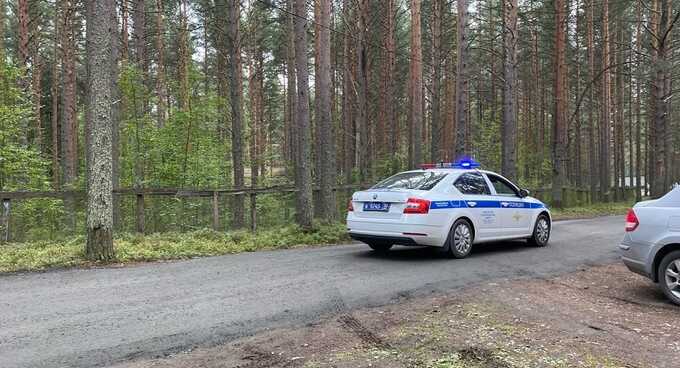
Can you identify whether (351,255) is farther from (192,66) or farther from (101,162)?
(192,66)

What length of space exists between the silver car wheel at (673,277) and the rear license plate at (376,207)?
4.05 metres

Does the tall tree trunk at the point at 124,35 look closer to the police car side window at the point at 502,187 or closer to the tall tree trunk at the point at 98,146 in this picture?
the tall tree trunk at the point at 98,146

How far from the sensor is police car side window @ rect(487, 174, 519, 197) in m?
9.79

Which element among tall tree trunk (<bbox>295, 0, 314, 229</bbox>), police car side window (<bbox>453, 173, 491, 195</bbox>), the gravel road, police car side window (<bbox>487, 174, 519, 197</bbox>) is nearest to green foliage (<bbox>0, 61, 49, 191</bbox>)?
the gravel road

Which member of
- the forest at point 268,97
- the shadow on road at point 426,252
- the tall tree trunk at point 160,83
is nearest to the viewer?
the shadow on road at point 426,252

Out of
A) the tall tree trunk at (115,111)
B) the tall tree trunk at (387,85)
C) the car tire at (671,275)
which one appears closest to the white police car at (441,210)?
the car tire at (671,275)

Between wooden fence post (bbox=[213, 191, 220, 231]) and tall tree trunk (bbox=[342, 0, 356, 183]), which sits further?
tall tree trunk (bbox=[342, 0, 356, 183])

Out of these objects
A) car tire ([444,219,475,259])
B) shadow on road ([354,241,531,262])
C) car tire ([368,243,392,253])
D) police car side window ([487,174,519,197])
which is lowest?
shadow on road ([354,241,531,262])

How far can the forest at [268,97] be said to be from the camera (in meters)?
12.8

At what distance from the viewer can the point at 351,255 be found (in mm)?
9039

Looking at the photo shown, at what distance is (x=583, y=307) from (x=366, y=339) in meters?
2.90

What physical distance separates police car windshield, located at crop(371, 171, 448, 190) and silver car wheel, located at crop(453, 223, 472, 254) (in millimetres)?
934

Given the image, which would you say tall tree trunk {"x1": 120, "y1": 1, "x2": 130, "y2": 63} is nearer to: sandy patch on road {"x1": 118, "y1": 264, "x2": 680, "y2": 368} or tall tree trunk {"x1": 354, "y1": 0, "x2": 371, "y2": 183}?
tall tree trunk {"x1": 354, "y1": 0, "x2": 371, "y2": 183}

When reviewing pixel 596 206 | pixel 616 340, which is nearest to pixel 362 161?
pixel 596 206
